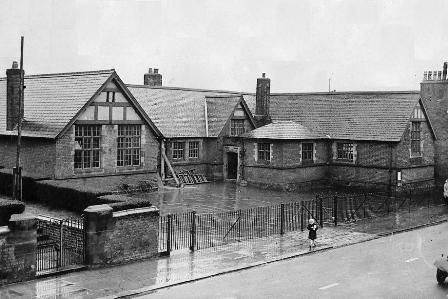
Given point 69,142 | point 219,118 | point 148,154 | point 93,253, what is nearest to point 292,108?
point 219,118

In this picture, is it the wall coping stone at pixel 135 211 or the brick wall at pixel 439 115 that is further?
the brick wall at pixel 439 115

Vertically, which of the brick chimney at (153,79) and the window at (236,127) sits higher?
the brick chimney at (153,79)

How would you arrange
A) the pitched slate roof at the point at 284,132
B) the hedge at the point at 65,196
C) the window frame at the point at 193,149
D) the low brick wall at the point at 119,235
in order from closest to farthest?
the low brick wall at the point at 119,235 < the hedge at the point at 65,196 < the pitched slate roof at the point at 284,132 < the window frame at the point at 193,149

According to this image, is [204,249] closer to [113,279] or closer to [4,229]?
[113,279]

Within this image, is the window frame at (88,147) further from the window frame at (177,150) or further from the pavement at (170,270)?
the pavement at (170,270)

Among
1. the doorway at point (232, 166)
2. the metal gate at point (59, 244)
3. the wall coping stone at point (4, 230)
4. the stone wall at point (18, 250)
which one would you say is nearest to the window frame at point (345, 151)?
the doorway at point (232, 166)

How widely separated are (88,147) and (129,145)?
3135 mm

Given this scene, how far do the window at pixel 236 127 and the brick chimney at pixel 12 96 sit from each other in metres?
17.3

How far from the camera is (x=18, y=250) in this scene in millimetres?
16484

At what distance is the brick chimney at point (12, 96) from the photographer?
33750mm

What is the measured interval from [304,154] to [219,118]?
7.83 m

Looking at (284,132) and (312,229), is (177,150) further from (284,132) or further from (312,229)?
(312,229)

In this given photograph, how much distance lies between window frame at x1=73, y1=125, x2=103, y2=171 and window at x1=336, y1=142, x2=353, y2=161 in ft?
59.3

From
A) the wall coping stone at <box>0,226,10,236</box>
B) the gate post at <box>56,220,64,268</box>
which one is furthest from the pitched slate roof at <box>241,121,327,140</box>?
the wall coping stone at <box>0,226,10,236</box>
